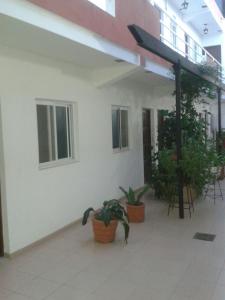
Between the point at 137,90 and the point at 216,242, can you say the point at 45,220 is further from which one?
the point at 137,90

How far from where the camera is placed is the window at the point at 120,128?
7488mm

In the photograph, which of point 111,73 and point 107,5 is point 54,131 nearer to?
point 111,73

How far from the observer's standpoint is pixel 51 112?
5.28 m

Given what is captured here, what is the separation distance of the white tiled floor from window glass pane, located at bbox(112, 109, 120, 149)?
259 centimetres

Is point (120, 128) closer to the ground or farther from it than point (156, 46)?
closer to the ground

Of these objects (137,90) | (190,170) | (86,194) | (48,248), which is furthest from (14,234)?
(137,90)

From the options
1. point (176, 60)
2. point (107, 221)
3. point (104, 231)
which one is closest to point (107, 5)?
point (176, 60)

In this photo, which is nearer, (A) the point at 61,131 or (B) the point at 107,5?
(B) the point at 107,5

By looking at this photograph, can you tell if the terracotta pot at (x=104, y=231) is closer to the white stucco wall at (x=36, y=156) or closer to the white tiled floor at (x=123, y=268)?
the white tiled floor at (x=123, y=268)

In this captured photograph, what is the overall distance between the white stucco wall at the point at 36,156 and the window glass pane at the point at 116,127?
25cm

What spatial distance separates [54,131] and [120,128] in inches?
105

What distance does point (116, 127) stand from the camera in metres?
7.60

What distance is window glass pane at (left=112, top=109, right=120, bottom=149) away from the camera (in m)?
7.43

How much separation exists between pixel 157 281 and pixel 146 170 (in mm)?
5705
